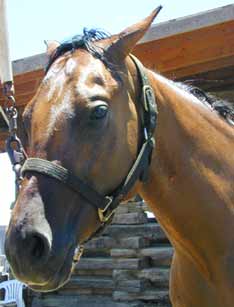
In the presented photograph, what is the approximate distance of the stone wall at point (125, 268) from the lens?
566 centimetres

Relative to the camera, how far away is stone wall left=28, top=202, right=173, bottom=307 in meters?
5.66

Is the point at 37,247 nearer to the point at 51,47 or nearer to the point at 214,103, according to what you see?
the point at 51,47

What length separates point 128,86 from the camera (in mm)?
2270

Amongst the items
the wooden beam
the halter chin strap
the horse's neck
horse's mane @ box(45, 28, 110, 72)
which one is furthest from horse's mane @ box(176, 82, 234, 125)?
the wooden beam

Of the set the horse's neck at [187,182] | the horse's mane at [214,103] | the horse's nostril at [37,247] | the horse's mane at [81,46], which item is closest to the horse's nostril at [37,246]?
the horse's nostril at [37,247]

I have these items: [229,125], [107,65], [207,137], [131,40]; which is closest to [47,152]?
[107,65]

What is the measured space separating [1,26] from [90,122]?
212cm

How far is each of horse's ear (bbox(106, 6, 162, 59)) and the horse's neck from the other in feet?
0.70

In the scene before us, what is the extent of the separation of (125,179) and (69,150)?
0.28 meters

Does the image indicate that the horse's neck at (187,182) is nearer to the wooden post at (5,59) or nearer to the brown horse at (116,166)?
the brown horse at (116,166)

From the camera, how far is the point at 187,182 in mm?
2357

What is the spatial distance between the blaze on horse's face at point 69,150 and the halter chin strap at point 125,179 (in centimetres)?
2

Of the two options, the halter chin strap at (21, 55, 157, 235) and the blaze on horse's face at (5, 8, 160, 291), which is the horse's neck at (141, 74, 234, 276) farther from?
the blaze on horse's face at (5, 8, 160, 291)

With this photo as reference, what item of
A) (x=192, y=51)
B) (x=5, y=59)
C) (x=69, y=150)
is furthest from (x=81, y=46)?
(x=192, y=51)
